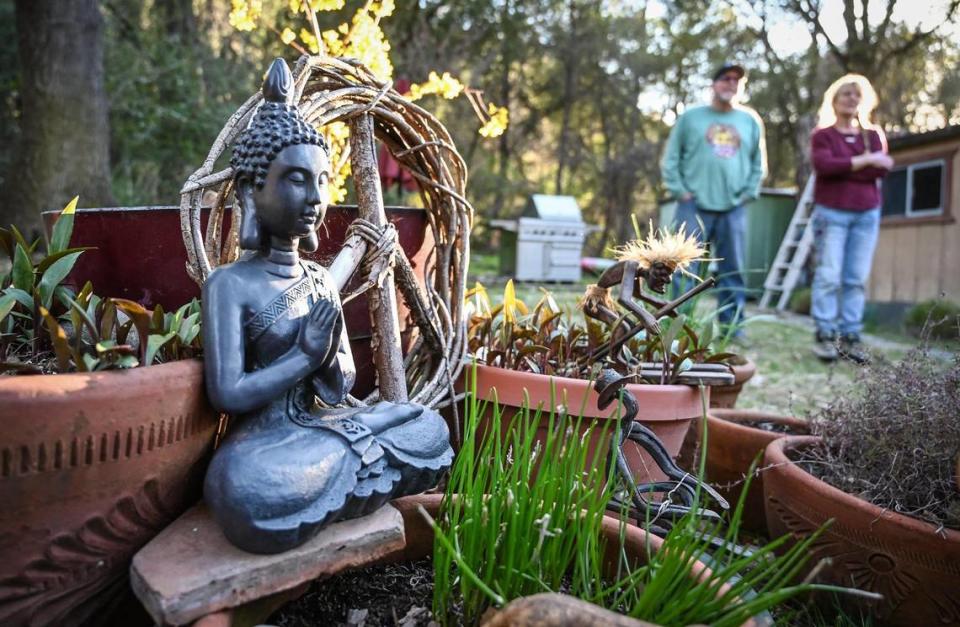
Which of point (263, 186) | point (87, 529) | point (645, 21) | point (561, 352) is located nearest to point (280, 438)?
point (87, 529)

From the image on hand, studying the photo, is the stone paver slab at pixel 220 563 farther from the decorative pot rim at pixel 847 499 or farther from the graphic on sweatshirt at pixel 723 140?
the graphic on sweatshirt at pixel 723 140

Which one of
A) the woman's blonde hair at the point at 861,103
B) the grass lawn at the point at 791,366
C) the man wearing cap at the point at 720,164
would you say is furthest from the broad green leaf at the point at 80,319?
the woman's blonde hair at the point at 861,103

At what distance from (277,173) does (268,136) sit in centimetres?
6

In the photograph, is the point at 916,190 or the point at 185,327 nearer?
the point at 185,327

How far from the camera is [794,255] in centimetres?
966

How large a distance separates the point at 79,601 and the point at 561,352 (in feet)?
4.40

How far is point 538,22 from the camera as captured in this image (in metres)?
15.8

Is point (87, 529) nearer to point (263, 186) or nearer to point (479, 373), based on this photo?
point (263, 186)

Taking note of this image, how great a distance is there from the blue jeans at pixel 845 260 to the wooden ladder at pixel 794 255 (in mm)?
4232

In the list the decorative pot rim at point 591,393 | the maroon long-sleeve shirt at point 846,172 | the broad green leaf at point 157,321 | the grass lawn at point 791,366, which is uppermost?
the maroon long-sleeve shirt at point 846,172

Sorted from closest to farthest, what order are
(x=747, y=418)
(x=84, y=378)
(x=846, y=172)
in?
1. (x=84, y=378)
2. (x=747, y=418)
3. (x=846, y=172)

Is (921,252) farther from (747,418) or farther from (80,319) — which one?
(80,319)

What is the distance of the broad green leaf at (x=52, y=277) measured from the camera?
1.22 meters

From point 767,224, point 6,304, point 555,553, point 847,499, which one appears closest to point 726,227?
point 847,499
